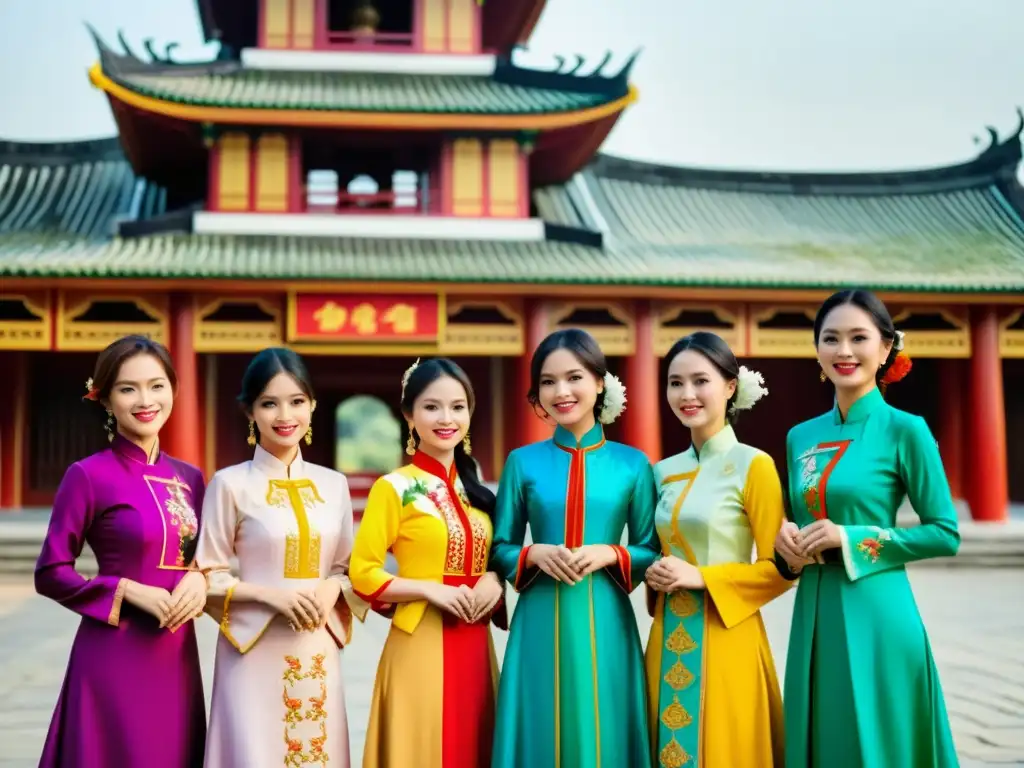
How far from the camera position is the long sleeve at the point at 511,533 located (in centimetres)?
281

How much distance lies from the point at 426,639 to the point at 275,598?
18.0 inches

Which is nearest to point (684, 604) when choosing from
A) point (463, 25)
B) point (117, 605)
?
point (117, 605)

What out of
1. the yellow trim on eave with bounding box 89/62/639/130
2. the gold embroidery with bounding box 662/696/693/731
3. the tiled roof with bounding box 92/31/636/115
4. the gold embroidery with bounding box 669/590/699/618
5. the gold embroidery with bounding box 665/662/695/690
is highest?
the tiled roof with bounding box 92/31/636/115

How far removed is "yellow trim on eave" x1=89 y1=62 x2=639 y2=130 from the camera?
37.3 feet

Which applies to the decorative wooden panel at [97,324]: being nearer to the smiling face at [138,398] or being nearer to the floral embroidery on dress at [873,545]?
the smiling face at [138,398]

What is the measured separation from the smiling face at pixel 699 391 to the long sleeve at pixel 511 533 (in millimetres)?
548

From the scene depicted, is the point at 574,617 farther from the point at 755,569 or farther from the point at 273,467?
the point at 273,467

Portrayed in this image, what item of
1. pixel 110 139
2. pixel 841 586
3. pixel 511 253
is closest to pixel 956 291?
pixel 511 253

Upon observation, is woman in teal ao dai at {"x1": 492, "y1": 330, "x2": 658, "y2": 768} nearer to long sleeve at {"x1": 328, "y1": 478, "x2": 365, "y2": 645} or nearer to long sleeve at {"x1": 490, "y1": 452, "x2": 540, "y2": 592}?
long sleeve at {"x1": 490, "y1": 452, "x2": 540, "y2": 592}

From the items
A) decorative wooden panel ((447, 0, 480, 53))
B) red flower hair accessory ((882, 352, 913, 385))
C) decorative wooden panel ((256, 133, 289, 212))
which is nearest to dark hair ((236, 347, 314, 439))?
red flower hair accessory ((882, 352, 913, 385))

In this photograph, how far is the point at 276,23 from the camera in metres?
13.1

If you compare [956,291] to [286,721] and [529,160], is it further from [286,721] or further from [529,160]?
[286,721]

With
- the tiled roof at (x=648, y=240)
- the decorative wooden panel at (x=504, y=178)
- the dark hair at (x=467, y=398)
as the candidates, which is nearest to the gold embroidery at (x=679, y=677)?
the dark hair at (x=467, y=398)

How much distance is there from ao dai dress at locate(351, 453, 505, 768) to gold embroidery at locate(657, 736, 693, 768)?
521 mm
